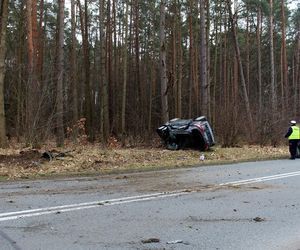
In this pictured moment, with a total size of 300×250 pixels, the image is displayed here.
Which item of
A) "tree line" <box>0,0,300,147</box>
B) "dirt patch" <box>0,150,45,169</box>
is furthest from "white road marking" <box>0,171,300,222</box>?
"tree line" <box>0,0,300,147</box>

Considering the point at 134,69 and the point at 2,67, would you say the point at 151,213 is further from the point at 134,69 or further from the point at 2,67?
the point at 134,69

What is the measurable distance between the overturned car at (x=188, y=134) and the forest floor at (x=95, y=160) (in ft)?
1.71

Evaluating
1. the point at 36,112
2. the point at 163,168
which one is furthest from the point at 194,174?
the point at 36,112

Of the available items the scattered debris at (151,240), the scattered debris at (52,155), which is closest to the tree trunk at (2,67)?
the scattered debris at (52,155)

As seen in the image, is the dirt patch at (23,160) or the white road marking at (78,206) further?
the dirt patch at (23,160)

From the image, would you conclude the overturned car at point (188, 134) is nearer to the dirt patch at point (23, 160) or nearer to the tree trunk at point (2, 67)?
the tree trunk at point (2, 67)

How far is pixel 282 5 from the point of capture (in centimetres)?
4516

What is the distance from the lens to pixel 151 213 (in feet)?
25.6

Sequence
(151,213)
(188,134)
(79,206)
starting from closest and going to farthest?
(151,213) → (79,206) → (188,134)

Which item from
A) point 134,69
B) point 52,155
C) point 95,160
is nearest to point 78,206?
point 52,155

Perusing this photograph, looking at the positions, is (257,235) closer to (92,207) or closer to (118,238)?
(118,238)

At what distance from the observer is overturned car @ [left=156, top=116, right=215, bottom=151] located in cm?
1976

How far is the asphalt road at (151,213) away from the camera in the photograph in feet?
19.9

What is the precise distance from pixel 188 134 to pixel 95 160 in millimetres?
5290
